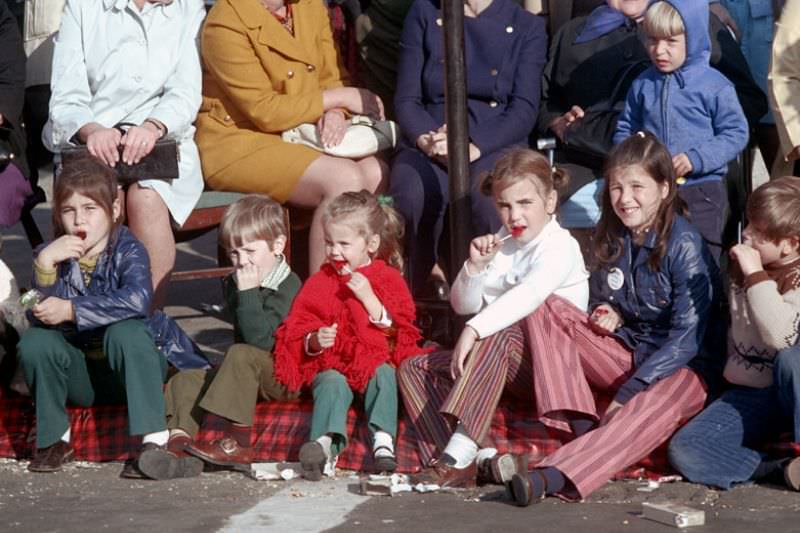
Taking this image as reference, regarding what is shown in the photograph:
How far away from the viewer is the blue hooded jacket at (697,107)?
664cm

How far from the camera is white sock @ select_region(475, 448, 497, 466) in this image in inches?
231

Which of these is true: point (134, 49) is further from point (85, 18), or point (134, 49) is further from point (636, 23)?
point (636, 23)

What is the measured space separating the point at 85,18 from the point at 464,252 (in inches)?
76.2

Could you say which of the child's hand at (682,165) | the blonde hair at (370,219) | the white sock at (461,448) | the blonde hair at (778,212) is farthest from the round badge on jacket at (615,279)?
the blonde hair at (370,219)

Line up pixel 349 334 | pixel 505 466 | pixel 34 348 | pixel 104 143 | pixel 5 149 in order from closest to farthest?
pixel 505 466, pixel 34 348, pixel 349 334, pixel 104 143, pixel 5 149

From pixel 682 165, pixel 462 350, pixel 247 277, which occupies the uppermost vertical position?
pixel 682 165

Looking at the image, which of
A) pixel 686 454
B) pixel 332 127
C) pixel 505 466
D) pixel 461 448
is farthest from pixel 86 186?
pixel 686 454

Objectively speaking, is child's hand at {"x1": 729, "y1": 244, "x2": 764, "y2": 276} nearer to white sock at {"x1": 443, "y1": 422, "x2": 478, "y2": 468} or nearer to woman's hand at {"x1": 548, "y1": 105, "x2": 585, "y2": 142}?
white sock at {"x1": 443, "y1": 422, "x2": 478, "y2": 468}

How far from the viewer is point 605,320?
607 centimetres

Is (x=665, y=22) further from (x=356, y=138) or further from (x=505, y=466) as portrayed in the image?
(x=505, y=466)

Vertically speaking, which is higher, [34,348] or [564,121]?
[564,121]

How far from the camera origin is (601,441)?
5.76 meters

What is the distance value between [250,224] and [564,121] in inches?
58.6

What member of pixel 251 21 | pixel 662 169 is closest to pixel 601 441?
pixel 662 169
